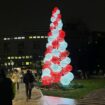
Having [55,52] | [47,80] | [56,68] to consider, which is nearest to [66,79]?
[56,68]

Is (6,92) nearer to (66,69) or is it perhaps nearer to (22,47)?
(66,69)

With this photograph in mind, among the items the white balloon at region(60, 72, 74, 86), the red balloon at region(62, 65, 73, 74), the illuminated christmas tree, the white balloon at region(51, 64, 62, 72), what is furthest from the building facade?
the white balloon at region(60, 72, 74, 86)

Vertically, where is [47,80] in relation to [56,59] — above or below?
below

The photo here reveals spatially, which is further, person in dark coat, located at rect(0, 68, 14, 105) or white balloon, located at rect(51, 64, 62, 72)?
white balloon, located at rect(51, 64, 62, 72)

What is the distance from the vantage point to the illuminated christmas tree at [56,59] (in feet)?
123

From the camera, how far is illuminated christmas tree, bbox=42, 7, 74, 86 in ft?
123

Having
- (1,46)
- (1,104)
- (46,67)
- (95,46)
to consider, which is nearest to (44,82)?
(46,67)

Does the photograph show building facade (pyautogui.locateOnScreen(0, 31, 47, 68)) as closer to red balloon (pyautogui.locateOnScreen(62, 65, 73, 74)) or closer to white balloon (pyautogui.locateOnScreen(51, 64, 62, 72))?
white balloon (pyautogui.locateOnScreen(51, 64, 62, 72))

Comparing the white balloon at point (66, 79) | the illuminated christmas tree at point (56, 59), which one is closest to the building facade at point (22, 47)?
the illuminated christmas tree at point (56, 59)

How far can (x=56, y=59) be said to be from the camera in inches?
1500

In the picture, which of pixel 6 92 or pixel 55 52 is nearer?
pixel 6 92

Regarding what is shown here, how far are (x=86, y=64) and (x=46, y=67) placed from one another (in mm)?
49871

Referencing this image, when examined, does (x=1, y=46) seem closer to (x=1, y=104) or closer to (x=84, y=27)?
(x=84, y=27)

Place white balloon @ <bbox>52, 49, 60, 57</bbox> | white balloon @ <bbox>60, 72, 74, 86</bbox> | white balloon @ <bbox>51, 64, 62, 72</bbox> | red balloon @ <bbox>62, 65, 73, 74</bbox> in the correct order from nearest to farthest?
white balloon @ <bbox>60, 72, 74, 86</bbox> < red balloon @ <bbox>62, 65, 73, 74</bbox> < white balloon @ <bbox>51, 64, 62, 72</bbox> < white balloon @ <bbox>52, 49, 60, 57</bbox>
